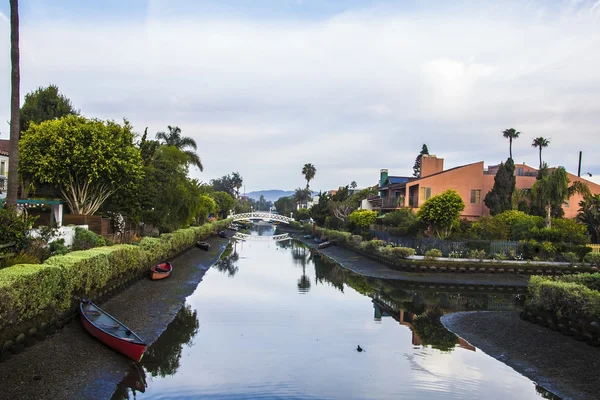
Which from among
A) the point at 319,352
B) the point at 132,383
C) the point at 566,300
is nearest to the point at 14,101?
the point at 132,383

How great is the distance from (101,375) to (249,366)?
4.88 meters

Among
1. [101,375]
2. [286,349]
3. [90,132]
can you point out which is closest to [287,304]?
[286,349]

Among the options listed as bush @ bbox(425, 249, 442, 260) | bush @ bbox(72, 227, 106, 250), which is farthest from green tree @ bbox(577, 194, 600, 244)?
bush @ bbox(72, 227, 106, 250)

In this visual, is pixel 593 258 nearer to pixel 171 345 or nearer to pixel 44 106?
pixel 171 345

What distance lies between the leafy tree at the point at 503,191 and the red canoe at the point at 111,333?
45.0 m

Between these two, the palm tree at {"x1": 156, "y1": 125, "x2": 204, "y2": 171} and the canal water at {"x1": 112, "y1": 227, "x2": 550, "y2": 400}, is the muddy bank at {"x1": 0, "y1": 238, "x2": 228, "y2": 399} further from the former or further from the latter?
the palm tree at {"x1": 156, "y1": 125, "x2": 204, "y2": 171}

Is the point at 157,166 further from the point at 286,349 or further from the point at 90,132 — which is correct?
the point at 286,349

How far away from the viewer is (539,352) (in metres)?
19.3

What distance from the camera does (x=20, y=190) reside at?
121 feet

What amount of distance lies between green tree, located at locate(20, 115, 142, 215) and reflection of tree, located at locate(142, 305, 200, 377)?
45.9 feet

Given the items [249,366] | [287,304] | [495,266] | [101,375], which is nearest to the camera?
[101,375]

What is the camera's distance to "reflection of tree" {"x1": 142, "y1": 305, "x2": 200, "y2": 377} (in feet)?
57.8

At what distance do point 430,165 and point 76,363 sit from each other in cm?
5700

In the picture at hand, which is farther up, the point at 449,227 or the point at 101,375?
the point at 449,227
